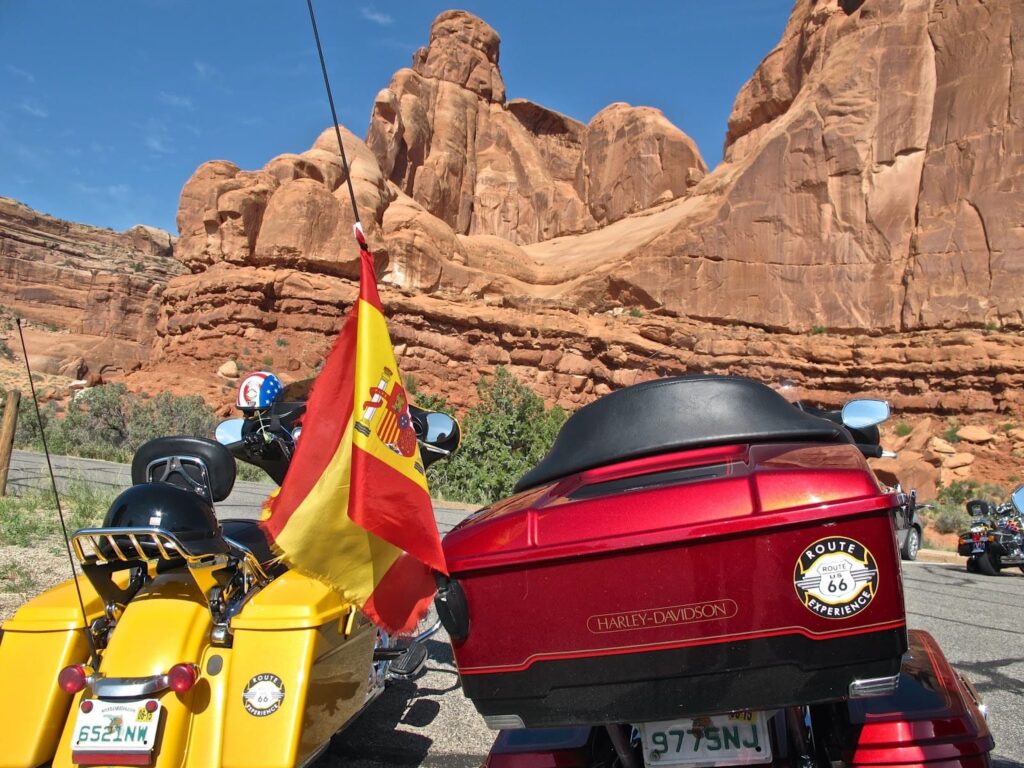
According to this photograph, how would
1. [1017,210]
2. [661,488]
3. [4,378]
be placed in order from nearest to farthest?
[661,488] → [1017,210] → [4,378]

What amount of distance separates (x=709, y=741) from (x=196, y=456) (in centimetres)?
219

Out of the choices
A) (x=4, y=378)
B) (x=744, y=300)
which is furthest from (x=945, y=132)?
(x=4, y=378)

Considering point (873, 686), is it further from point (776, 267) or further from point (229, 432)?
point (776, 267)

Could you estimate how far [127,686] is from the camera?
2.02m

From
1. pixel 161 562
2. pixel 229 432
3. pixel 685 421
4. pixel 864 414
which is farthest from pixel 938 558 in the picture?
pixel 161 562

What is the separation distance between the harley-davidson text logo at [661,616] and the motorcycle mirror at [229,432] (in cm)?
259

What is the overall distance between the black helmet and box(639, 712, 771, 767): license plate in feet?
4.45

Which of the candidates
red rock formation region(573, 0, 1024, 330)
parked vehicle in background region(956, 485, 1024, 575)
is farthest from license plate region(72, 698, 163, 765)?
red rock formation region(573, 0, 1024, 330)

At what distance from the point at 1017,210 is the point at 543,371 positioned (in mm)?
18523

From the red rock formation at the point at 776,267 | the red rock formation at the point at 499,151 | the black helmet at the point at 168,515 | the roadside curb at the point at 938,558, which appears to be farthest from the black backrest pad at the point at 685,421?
the red rock formation at the point at 499,151

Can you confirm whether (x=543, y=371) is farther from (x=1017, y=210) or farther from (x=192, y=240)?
(x=1017, y=210)

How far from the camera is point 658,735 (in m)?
1.85

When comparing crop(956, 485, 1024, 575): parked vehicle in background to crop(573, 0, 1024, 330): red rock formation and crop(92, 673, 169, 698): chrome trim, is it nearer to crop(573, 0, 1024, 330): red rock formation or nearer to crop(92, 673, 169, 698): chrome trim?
crop(92, 673, 169, 698): chrome trim

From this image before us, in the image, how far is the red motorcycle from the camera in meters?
1.67
